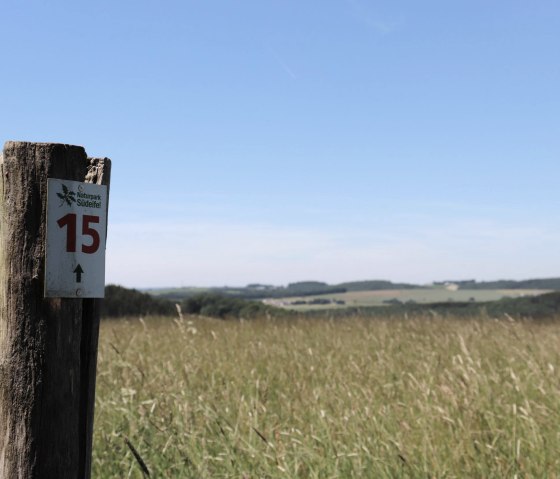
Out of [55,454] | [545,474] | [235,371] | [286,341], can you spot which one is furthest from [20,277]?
[286,341]

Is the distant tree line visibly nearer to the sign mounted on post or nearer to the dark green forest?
the dark green forest

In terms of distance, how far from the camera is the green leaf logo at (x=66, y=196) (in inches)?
71.2

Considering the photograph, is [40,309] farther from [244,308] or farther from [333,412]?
[244,308]

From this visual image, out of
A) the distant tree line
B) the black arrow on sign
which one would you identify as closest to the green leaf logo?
the black arrow on sign

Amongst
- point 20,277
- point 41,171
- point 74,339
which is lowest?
point 74,339

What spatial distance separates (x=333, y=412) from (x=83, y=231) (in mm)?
2821

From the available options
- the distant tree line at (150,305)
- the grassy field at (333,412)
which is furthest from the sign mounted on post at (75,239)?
the distant tree line at (150,305)

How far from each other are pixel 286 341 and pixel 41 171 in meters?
5.45

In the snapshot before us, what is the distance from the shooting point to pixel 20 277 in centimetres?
180

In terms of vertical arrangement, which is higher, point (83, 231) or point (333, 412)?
point (83, 231)

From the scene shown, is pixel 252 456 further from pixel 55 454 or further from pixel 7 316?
pixel 7 316

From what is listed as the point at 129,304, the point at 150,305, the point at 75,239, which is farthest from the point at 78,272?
the point at 150,305

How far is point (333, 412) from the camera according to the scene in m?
4.19

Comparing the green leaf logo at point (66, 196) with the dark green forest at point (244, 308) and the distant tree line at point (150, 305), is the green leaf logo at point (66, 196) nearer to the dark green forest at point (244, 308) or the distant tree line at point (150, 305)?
the dark green forest at point (244, 308)
